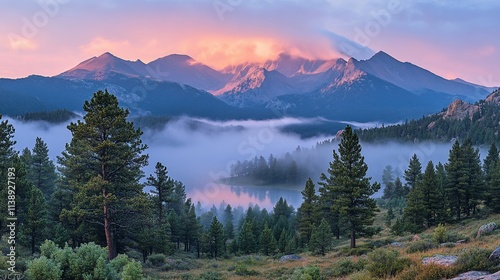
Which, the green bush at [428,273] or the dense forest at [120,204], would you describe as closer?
the green bush at [428,273]

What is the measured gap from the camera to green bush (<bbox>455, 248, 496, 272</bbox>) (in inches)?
445

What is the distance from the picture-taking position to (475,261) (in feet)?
38.2

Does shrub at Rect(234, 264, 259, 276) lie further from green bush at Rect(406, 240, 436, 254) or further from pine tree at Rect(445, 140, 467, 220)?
pine tree at Rect(445, 140, 467, 220)

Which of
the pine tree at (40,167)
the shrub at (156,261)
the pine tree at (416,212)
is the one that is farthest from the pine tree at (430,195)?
the pine tree at (40,167)

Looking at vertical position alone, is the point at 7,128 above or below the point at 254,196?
above

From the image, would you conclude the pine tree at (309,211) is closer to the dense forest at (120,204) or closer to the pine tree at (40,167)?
the dense forest at (120,204)

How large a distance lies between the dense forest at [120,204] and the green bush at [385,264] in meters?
8.67

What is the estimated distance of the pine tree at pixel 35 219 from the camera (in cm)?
3019

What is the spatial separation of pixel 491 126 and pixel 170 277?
213 m

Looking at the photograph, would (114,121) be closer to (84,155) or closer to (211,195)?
(84,155)

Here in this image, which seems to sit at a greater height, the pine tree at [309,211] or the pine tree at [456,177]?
the pine tree at [456,177]

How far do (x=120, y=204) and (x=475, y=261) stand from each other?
74.5 feet

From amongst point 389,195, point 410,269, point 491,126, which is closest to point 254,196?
point 389,195

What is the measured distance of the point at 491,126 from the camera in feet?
609
